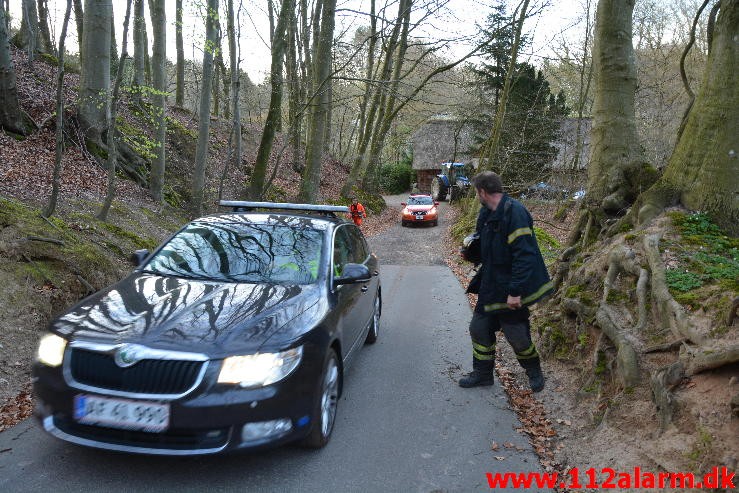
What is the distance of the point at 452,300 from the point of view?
915 centimetres

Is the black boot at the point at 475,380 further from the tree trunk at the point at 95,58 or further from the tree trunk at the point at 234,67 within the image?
the tree trunk at the point at 234,67

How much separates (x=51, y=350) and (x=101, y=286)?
11.0 feet

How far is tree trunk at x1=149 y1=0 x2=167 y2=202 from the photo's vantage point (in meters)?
12.1

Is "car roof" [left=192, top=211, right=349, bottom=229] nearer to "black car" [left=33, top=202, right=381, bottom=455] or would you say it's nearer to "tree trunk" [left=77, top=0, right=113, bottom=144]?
"black car" [left=33, top=202, right=381, bottom=455]

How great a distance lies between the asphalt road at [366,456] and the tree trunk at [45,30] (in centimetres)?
1995

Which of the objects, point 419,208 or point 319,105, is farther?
point 419,208

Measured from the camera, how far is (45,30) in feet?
63.4

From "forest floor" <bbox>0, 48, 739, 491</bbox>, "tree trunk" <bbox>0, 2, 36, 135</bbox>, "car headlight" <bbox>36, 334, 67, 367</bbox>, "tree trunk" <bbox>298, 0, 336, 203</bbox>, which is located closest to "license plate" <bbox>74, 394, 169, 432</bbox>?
"car headlight" <bbox>36, 334, 67, 367</bbox>

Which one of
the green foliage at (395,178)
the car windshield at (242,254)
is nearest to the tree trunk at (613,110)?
the car windshield at (242,254)

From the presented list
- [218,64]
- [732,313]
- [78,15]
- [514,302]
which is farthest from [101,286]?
[78,15]

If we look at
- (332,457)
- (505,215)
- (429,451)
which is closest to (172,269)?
(332,457)

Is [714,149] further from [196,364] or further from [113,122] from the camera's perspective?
[113,122]

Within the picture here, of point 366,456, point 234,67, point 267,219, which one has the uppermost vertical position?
point 234,67

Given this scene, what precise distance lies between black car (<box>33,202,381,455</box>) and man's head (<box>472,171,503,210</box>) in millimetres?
1580
